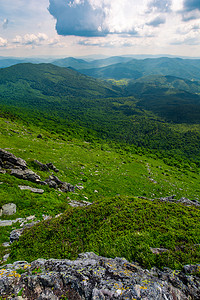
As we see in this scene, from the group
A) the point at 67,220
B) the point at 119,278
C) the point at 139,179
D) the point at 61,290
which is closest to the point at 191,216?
the point at 119,278

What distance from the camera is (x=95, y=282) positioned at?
23.3ft

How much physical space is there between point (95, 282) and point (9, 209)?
11573 mm

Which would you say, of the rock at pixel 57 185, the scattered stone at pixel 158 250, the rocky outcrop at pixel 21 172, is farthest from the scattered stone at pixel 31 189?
the scattered stone at pixel 158 250

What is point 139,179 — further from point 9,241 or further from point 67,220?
point 9,241

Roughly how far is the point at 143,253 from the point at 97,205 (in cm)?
637

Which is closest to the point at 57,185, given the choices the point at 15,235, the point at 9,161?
the point at 9,161

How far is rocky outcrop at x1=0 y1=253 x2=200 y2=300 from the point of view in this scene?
21.6ft

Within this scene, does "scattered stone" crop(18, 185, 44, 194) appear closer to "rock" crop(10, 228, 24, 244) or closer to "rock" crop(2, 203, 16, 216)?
"rock" crop(2, 203, 16, 216)

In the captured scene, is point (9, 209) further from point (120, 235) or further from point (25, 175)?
point (120, 235)

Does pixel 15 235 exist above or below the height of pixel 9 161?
below

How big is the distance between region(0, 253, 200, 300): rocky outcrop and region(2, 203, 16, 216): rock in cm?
690

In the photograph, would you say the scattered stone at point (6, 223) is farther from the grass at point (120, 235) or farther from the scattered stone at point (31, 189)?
the scattered stone at point (31, 189)

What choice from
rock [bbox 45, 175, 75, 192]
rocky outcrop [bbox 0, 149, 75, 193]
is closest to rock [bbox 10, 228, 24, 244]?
rocky outcrop [bbox 0, 149, 75, 193]

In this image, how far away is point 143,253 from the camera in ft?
31.0
